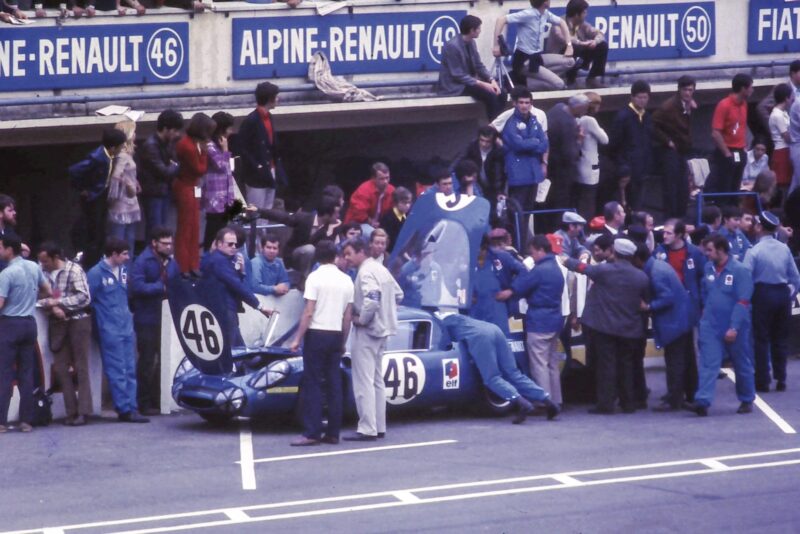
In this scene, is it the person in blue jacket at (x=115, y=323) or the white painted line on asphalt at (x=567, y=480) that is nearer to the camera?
the white painted line on asphalt at (x=567, y=480)

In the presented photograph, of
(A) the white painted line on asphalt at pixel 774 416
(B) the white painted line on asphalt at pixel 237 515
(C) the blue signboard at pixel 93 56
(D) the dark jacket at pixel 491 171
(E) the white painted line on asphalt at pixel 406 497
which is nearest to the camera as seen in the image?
(B) the white painted line on asphalt at pixel 237 515

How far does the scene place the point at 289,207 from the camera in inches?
950

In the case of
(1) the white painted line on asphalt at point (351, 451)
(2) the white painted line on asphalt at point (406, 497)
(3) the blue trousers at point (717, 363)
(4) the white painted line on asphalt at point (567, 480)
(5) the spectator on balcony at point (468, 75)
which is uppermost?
(5) the spectator on balcony at point (468, 75)

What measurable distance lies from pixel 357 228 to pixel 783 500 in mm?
6470

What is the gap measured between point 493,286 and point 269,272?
242cm

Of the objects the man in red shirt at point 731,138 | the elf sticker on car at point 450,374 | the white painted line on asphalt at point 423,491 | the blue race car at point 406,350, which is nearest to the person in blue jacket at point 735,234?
the man in red shirt at point 731,138

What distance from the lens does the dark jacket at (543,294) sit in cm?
1805

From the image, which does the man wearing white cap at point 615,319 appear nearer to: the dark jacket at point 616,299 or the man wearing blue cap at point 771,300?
the dark jacket at point 616,299

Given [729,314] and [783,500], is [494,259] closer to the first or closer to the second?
[729,314]

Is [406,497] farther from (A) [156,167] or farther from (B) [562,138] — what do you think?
(B) [562,138]

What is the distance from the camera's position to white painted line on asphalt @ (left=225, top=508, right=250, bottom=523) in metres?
13.3

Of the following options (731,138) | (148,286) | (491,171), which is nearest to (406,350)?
(148,286)

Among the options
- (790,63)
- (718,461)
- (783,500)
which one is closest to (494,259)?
(718,461)

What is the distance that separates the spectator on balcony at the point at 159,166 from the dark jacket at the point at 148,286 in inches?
46.7
